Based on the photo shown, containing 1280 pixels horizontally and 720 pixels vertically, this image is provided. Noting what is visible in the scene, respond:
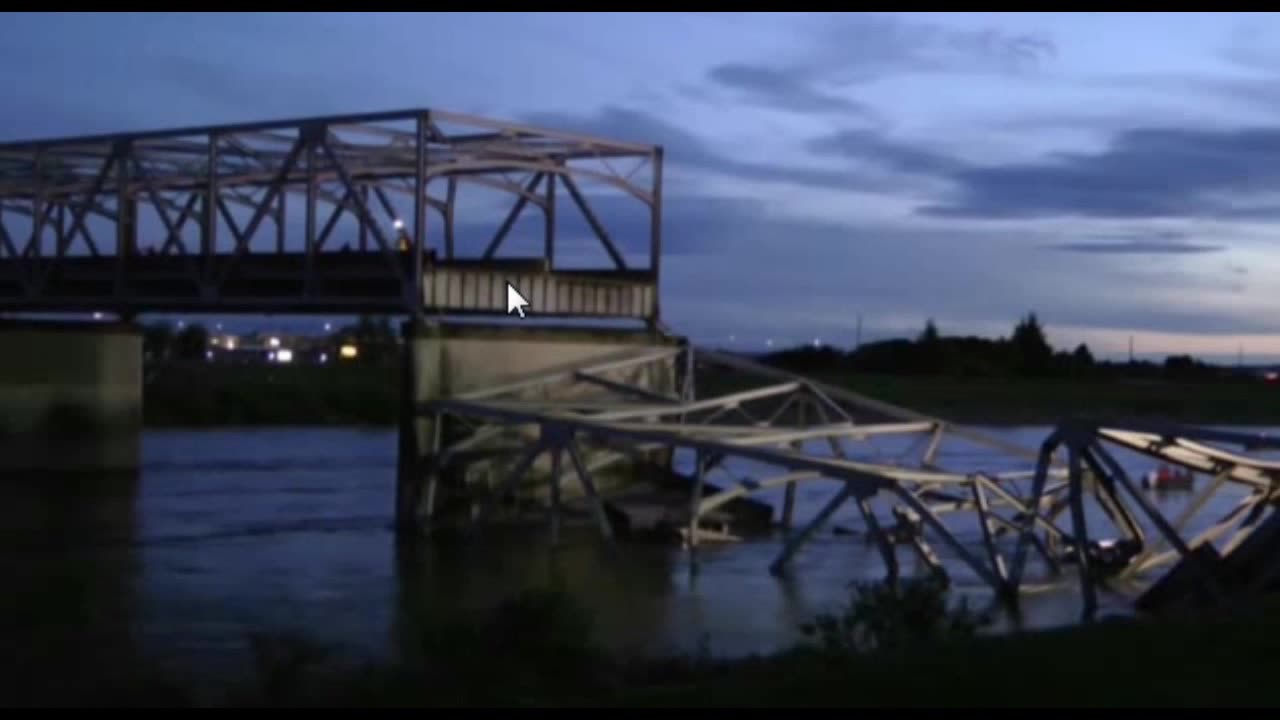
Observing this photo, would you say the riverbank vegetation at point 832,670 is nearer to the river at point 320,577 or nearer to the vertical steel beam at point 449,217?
the river at point 320,577

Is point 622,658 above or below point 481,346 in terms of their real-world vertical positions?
below

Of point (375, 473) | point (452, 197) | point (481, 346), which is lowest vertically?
point (375, 473)

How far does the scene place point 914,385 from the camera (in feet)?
354

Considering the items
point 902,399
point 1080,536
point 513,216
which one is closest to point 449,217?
point 513,216

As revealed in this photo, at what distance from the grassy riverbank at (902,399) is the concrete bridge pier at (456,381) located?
42355 mm

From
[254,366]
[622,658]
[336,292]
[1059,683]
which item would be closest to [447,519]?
[336,292]

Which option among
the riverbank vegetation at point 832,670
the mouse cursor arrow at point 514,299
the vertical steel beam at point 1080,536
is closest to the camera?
Result: the riverbank vegetation at point 832,670

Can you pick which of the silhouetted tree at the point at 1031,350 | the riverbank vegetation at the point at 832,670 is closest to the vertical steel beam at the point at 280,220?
the riverbank vegetation at the point at 832,670

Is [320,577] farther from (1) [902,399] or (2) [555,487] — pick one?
(1) [902,399]

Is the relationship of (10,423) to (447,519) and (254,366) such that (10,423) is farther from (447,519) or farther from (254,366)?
(254,366)

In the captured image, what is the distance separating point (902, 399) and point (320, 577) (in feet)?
220

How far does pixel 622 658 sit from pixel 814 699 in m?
8.36

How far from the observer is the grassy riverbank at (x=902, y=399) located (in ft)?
289

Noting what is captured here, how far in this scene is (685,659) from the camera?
19.1 m
